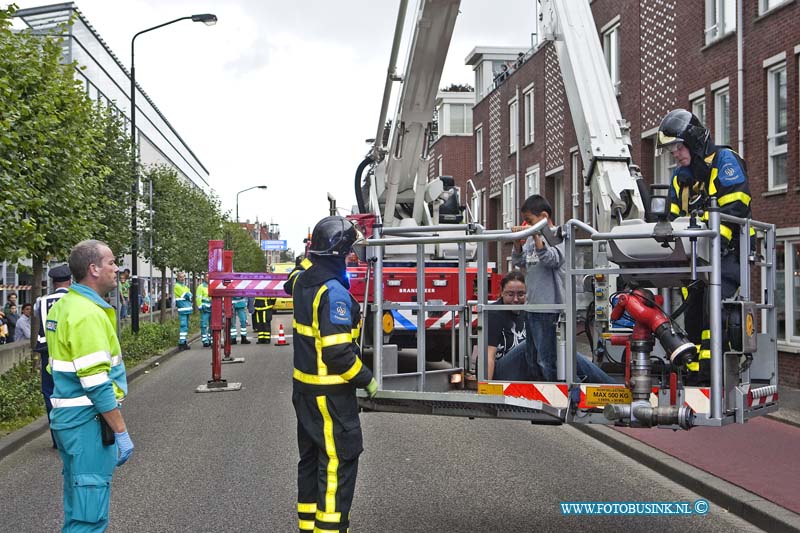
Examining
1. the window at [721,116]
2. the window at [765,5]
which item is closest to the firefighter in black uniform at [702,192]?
the window at [765,5]

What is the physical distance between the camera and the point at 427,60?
11.4 metres

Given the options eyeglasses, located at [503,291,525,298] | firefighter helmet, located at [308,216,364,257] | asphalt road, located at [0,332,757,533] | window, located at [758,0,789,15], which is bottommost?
asphalt road, located at [0,332,757,533]

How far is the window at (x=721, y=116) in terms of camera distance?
61.8 feet

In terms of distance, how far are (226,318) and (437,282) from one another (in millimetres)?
5401

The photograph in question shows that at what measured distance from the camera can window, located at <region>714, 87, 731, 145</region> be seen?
18.8 m

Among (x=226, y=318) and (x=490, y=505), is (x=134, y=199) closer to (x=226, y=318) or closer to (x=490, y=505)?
(x=226, y=318)

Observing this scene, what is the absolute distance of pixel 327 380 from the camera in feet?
18.3

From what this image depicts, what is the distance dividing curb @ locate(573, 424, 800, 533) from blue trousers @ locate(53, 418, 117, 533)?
4.41 metres

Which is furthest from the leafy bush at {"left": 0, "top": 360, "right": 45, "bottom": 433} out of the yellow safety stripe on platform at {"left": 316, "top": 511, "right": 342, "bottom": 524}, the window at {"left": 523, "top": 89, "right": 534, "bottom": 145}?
the window at {"left": 523, "top": 89, "right": 534, "bottom": 145}

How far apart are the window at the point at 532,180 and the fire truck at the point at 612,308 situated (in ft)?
77.8

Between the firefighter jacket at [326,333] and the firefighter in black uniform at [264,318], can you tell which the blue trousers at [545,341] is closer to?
the firefighter jacket at [326,333]

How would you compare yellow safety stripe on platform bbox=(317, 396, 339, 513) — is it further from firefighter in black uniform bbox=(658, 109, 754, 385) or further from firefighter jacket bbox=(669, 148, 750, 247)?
firefighter jacket bbox=(669, 148, 750, 247)

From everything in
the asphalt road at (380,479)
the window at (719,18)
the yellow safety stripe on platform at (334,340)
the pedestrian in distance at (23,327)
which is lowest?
the asphalt road at (380,479)

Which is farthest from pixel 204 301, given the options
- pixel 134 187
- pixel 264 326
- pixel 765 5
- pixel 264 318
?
pixel 765 5
